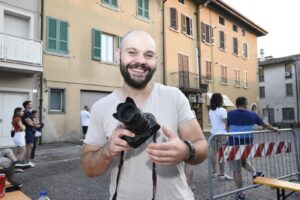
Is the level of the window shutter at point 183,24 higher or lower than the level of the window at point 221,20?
lower

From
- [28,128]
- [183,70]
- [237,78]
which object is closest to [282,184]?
[28,128]

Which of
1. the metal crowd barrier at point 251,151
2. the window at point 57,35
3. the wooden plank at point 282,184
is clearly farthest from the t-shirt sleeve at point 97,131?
the window at point 57,35

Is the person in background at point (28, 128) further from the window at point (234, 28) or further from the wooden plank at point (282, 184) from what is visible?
the window at point (234, 28)

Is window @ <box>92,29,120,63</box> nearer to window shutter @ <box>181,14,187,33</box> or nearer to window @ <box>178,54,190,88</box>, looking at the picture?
window @ <box>178,54,190,88</box>

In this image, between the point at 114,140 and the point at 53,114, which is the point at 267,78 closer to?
the point at 53,114

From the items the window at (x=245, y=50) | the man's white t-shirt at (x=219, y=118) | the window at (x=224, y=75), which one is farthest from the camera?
the window at (x=245, y=50)

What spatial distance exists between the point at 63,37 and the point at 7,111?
450 cm

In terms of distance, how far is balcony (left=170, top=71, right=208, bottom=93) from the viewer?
20328mm

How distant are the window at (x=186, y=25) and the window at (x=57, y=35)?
33.0ft

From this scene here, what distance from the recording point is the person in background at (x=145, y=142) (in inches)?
59.2

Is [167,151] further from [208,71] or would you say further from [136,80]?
[208,71]

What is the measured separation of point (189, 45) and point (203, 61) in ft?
6.71

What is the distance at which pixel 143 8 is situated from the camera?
18672mm

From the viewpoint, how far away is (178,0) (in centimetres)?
2167
